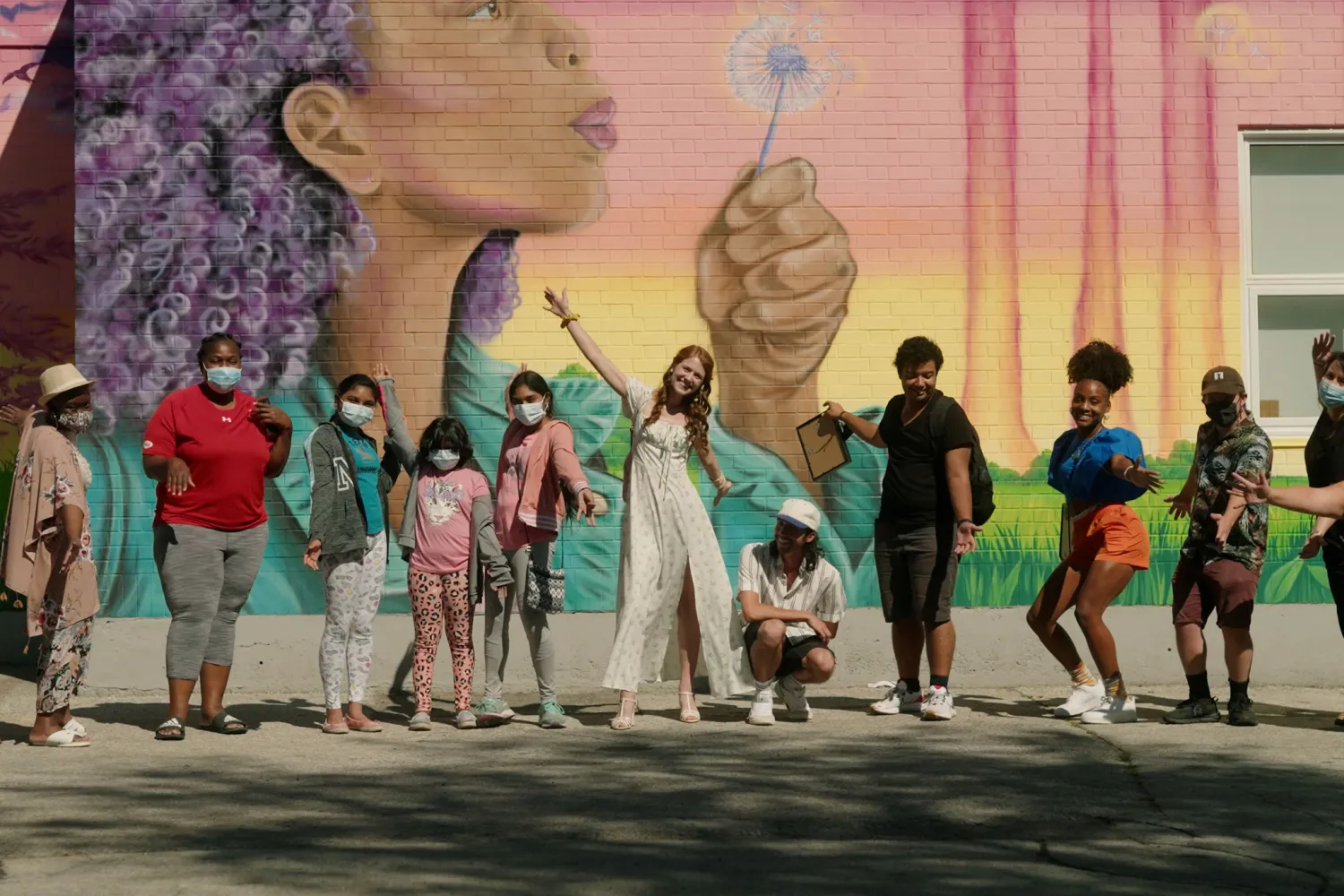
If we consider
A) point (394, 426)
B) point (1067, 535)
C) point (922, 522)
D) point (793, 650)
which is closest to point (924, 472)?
point (922, 522)

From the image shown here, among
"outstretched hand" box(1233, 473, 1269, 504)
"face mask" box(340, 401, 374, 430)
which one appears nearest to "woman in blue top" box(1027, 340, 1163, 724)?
"outstretched hand" box(1233, 473, 1269, 504)

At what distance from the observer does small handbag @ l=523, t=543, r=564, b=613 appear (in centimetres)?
887

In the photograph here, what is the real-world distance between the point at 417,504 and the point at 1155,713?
3.94 metres

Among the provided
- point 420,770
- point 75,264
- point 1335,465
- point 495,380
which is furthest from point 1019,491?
point 75,264

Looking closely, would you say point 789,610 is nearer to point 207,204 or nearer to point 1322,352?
point 1322,352

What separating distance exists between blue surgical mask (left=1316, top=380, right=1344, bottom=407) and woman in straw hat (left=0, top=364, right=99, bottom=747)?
5.95 m

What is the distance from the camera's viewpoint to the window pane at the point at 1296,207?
11117 mm

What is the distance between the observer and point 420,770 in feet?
24.7

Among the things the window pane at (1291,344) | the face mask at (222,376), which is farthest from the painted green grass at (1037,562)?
the face mask at (222,376)

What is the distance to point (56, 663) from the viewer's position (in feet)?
27.5

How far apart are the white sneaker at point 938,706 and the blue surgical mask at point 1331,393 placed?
2.33 m

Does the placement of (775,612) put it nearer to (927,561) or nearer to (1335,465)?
(927,561)

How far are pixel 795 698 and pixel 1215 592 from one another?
2141 mm

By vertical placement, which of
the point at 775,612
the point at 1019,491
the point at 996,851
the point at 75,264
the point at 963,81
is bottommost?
the point at 996,851
